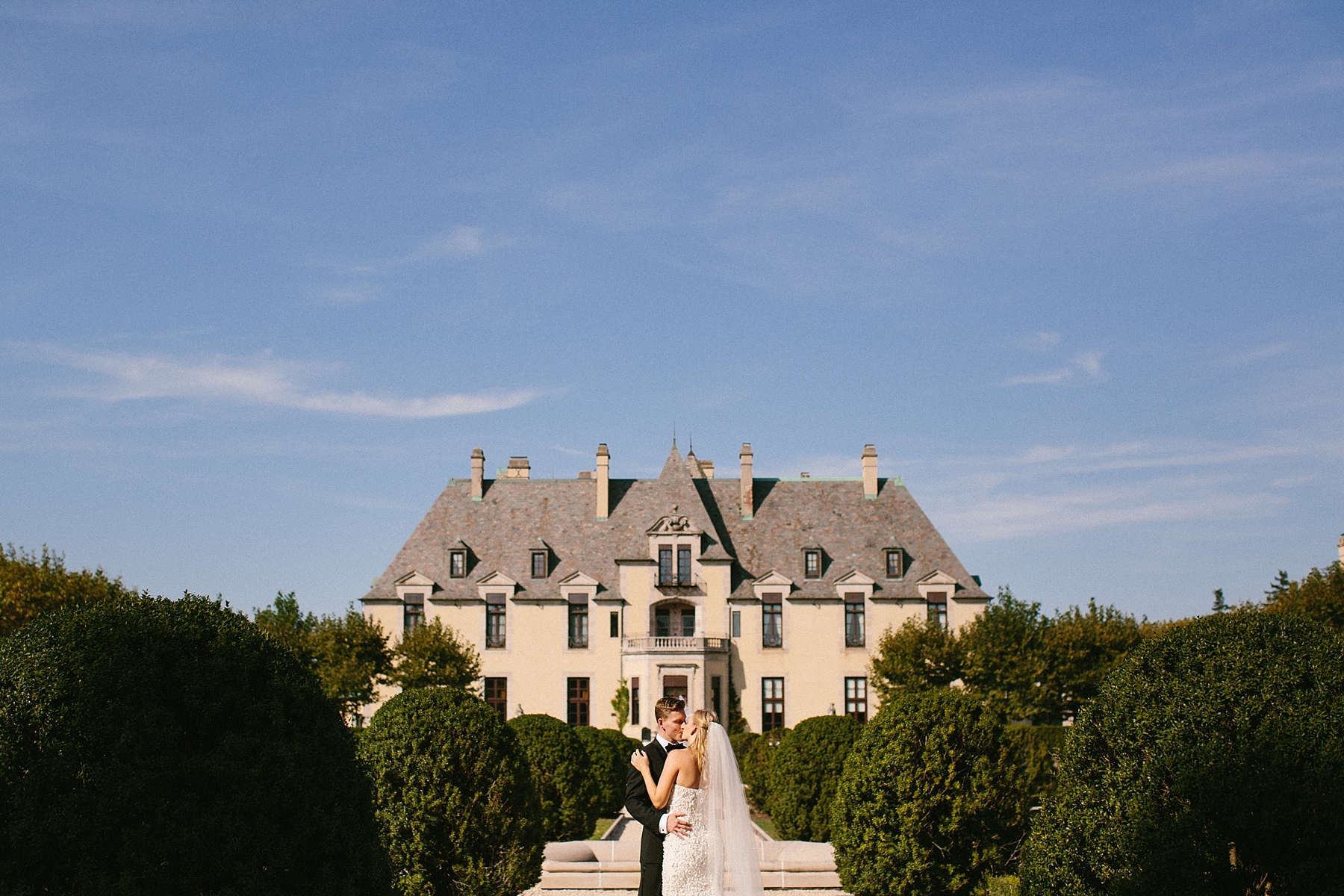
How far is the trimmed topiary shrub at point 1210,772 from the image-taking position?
7227mm

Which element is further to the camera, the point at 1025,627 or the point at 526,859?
the point at 1025,627

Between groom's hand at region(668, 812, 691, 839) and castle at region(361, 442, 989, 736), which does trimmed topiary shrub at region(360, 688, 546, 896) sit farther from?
castle at region(361, 442, 989, 736)

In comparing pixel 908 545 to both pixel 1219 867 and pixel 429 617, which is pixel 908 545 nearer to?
pixel 429 617

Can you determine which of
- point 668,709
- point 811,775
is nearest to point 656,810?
point 668,709

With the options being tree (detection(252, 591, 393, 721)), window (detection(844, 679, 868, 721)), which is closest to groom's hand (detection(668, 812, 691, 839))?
tree (detection(252, 591, 393, 721))

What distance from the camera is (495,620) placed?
4791cm

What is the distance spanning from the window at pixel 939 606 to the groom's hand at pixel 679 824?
36.9 m

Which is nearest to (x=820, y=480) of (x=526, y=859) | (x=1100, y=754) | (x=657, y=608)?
(x=657, y=608)

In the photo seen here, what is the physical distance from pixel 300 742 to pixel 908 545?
43.8m

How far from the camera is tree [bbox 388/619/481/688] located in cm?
4212

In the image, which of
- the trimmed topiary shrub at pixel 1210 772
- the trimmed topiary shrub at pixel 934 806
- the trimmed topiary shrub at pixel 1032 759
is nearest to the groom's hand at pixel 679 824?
the trimmed topiary shrub at pixel 1032 759

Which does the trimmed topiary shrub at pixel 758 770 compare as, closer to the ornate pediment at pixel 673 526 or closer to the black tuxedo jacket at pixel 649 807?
the ornate pediment at pixel 673 526

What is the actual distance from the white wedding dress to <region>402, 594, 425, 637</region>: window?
125 ft

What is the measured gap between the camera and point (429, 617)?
4753 centimetres
